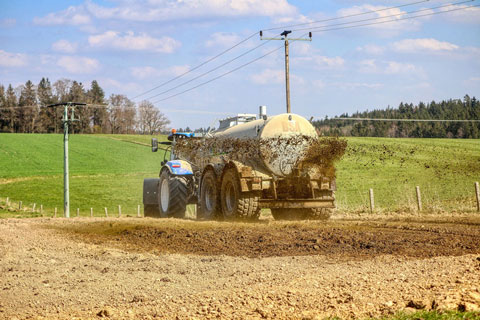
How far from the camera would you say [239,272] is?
8953 millimetres

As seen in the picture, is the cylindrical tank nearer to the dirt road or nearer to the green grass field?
the dirt road

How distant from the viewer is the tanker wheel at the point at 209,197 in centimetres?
1758

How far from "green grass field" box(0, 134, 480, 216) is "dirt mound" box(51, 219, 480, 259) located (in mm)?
9071

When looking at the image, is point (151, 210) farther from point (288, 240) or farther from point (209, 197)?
point (288, 240)

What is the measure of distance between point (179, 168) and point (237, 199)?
400cm

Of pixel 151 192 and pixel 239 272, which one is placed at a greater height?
pixel 151 192

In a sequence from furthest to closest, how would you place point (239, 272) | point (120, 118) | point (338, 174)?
1. point (120, 118)
2. point (338, 174)
3. point (239, 272)

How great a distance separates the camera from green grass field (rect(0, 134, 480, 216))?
33.2 meters

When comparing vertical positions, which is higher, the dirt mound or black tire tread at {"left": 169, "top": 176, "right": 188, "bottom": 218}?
black tire tread at {"left": 169, "top": 176, "right": 188, "bottom": 218}

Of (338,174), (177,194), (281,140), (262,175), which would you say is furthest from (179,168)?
(338,174)

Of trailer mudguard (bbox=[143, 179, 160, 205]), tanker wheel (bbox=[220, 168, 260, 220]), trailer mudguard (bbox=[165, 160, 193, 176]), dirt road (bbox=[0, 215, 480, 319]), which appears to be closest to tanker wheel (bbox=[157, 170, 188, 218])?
trailer mudguard (bbox=[165, 160, 193, 176])

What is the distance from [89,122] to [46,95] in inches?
549

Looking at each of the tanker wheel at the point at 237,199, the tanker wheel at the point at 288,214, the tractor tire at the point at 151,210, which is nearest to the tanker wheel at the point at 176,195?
the tractor tire at the point at 151,210

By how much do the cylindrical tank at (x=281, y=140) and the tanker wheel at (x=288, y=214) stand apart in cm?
220
